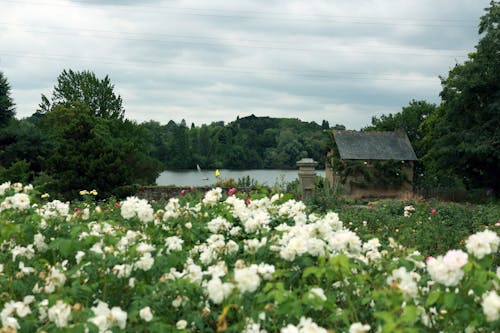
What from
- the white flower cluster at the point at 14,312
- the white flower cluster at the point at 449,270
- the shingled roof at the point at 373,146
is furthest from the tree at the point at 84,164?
the shingled roof at the point at 373,146

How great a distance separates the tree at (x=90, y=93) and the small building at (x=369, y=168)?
19389 millimetres

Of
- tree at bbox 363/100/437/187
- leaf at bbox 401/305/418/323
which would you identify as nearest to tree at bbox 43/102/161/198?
leaf at bbox 401/305/418/323

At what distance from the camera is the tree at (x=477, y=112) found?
26844 millimetres

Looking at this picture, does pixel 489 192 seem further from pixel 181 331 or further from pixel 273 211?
pixel 181 331

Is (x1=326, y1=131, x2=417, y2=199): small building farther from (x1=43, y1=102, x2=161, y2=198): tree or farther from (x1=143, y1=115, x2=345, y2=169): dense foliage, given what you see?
(x1=143, y1=115, x2=345, y2=169): dense foliage

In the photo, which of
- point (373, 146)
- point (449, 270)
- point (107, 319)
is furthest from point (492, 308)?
point (373, 146)

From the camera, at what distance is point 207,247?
138 inches

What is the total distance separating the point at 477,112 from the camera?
1109 inches

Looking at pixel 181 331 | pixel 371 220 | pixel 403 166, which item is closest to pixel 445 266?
pixel 181 331

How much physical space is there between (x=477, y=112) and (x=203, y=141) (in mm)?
43854

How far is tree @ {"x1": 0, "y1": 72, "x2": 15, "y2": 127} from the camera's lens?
24.1m

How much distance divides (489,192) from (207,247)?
93.4 feet

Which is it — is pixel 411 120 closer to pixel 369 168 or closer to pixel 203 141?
pixel 369 168

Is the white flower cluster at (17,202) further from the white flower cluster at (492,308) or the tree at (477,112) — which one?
the tree at (477,112)
